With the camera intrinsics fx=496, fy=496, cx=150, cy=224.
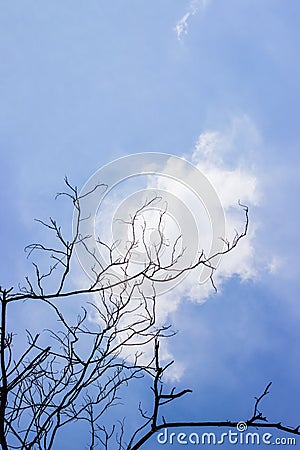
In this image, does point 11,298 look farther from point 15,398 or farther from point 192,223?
point 192,223

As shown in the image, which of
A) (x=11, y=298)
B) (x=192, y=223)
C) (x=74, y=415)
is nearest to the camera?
(x=11, y=298)

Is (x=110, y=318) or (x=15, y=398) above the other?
(x=110, y=318)

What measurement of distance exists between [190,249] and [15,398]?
1217 millimetres

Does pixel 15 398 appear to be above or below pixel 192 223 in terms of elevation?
below

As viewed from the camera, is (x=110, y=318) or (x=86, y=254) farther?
(x=86, y=254)

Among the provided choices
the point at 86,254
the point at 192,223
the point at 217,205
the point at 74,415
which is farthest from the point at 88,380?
the point at 217,205

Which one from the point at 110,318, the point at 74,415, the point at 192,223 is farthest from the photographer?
the point at 192,223

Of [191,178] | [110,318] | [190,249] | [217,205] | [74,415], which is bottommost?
[74,415]

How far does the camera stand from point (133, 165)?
346cm

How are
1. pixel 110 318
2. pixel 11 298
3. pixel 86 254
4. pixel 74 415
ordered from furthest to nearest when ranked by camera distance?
pixel 86 254, pixel 110 318, pixel 74 415, pixel 11 298

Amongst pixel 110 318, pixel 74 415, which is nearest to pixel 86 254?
pixel 110 318

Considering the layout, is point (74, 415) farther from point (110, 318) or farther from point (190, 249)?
point (190, 249)

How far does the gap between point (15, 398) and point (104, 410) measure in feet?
2.25

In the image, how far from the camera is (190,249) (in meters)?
2.59
